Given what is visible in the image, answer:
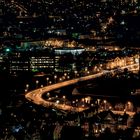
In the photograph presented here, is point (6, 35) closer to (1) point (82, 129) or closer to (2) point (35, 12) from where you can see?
(2) point (35, 12)

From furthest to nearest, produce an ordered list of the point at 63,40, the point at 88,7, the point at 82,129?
the point at 88,7 < the point at 63,40 < the point at 82,129

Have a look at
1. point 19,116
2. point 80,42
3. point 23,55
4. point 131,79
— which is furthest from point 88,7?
point 19,116

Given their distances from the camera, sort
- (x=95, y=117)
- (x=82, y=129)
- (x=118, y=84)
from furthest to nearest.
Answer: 1. (x=118, y=84)
2. (x=95, y=117)
3. (x=82, y=129)

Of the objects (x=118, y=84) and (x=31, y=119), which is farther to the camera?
(x=118, y=84)

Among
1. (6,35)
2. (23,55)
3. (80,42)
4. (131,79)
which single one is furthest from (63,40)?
(131,79)

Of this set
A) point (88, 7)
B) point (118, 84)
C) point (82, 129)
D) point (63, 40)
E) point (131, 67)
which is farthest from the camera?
point (88, 7)

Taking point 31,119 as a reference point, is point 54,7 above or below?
above

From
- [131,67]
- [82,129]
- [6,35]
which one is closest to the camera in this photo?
[82,129]

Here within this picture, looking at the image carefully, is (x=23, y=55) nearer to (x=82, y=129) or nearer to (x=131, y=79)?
(x=131, y=79)

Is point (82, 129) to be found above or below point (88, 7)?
below
